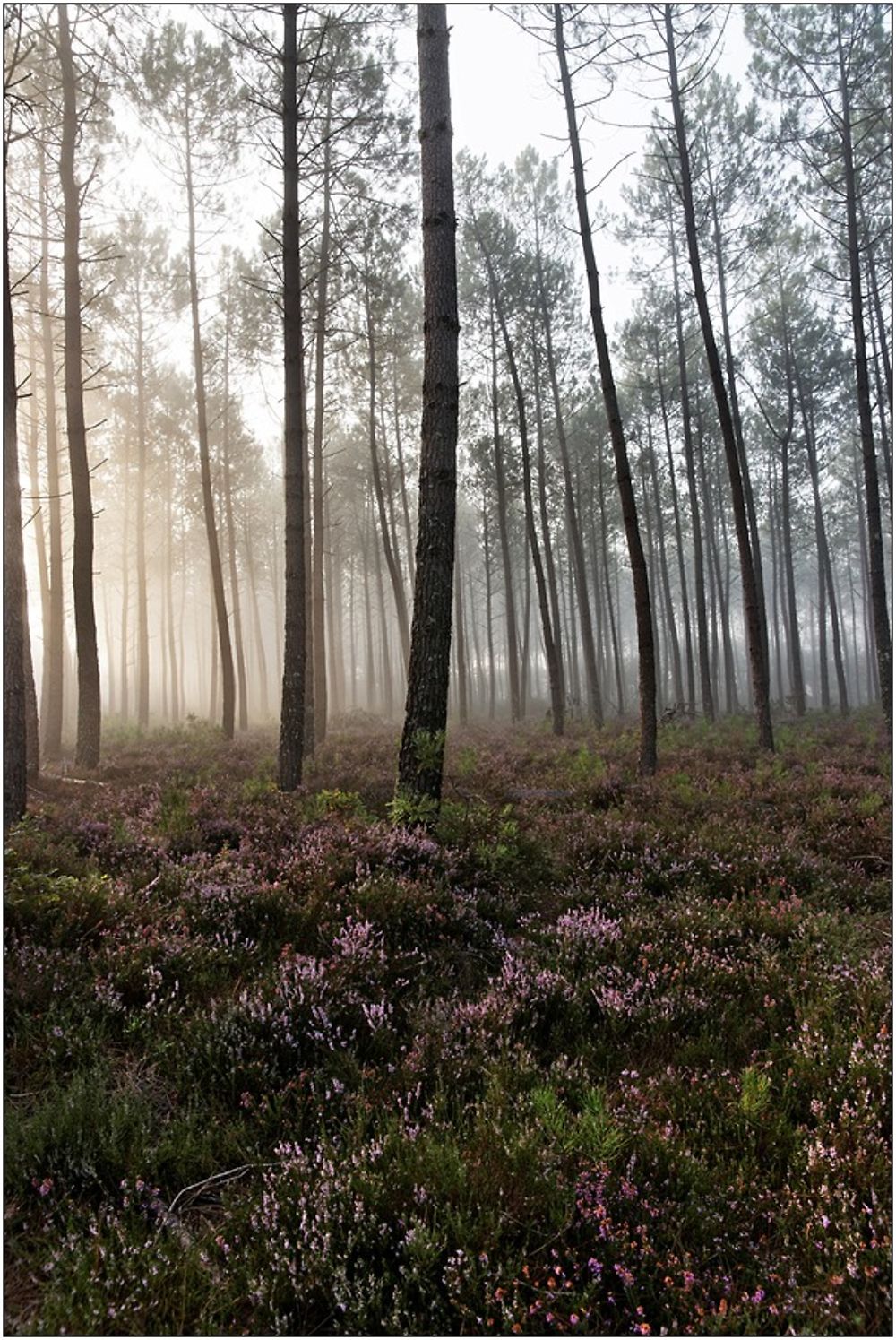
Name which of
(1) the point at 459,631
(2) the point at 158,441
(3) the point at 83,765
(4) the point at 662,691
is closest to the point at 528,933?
(3) the point at 83,765

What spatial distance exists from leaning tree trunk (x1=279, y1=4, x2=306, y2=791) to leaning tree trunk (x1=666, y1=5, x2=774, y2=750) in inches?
287

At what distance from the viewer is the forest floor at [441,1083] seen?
2.10 metres

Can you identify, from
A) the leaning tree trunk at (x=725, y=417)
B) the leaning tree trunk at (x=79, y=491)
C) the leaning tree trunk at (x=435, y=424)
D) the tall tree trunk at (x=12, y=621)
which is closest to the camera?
the tall tree trunk at (x=12, y=621)

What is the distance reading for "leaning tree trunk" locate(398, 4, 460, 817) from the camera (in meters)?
6.40

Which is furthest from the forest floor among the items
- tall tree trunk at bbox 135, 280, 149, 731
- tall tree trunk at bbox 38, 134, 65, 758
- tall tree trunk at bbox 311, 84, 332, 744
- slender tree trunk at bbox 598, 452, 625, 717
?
slender tree trunk at bbox 598, 452, 625, 717

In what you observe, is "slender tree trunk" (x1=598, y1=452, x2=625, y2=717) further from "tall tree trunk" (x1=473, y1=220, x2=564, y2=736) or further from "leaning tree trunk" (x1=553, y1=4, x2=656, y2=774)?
"leaning tree trunk" (x1=553, y1=4, x2=656, y2=774)

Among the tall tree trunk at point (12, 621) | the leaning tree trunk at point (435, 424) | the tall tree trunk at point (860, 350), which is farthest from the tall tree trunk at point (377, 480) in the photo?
the tall tree trunk at point (860, 350)

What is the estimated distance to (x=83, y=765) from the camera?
11297 millimetres

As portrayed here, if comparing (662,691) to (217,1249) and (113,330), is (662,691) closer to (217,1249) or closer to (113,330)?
(113,330)

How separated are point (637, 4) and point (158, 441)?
19.9 meters

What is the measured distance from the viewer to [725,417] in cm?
1270

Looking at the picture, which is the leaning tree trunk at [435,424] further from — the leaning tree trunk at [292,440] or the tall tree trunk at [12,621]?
the tall tree trunk at [12,621]

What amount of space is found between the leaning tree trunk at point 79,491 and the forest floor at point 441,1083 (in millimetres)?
5654

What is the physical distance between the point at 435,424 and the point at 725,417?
29.4ft
